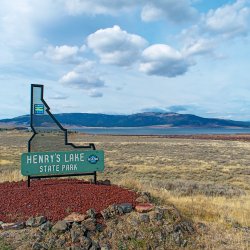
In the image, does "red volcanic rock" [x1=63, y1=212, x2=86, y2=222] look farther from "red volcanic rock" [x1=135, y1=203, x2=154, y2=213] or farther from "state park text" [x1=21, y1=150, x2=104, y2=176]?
"state park text" [x1=21, y1=150, x2=104, y2=176]

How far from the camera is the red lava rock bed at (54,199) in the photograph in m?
9.17

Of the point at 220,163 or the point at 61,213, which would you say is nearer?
the point at 61,213

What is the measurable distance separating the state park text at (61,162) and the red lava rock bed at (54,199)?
1.57ft

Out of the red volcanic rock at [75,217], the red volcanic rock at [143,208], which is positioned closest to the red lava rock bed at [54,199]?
the red volcanic rock at [75,217]

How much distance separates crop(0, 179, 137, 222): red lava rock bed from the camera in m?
9.17

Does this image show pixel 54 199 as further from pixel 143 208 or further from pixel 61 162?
pixel 143 208

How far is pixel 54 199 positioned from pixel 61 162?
2177 mm

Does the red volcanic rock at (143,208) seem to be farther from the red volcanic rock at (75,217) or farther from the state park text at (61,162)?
the state park text at (61,162)

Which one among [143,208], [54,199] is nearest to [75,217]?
[54,199]

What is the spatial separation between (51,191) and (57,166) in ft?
4.52

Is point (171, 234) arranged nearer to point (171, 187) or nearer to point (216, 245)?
point (216, 245)

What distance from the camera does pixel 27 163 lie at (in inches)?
457

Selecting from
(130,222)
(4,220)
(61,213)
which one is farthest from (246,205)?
(4,220)

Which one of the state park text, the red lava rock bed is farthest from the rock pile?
the state park text
